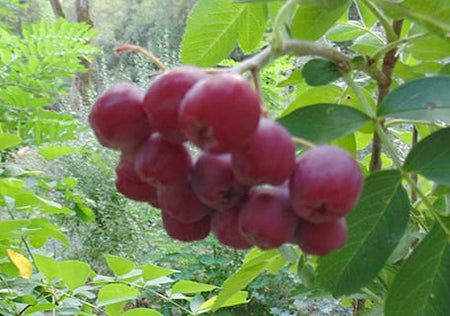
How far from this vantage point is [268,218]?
0.96 ft

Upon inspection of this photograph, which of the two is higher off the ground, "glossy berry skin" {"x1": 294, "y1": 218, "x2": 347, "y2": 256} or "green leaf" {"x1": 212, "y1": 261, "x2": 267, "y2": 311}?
"glossy berry skin" {"x1": 294, "y1": 218, "x2": 347, "y2": 256}

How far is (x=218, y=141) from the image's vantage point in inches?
10.6

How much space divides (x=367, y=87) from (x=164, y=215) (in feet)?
1.21

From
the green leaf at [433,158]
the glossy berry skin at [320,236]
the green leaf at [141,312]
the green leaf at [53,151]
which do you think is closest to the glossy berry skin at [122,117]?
the glossy berry skin at [320,236]

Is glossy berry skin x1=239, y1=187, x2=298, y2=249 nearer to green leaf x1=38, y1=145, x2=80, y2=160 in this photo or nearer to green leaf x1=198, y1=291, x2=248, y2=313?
green leaf x1=198, y1=291, x2=248, y2=313

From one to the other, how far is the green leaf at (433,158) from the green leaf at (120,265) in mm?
555

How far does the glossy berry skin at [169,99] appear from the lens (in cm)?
29

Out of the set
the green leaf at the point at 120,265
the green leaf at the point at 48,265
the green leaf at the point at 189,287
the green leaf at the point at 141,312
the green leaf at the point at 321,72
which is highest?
the green leaf at the point at 321,72

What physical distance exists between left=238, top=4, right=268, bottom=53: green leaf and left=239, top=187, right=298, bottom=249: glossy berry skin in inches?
13.2

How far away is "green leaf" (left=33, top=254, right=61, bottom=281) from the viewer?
798 millimetres

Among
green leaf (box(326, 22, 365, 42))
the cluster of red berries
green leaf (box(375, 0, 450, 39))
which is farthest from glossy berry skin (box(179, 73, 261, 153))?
green leaf (box(326, 22, 365, 42))

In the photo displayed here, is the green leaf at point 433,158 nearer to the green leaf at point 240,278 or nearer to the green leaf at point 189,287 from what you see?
the green leaf at point 240,278

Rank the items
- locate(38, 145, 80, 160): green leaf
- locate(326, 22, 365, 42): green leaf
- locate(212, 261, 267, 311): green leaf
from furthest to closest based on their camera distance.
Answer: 1. locate(38, 145, 80, 160): green leaf
2. locate(326, 22, 365, 42): green leaf
3. locate(212, 261, 267, 311): green leaf

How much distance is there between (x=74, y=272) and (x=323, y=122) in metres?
0.54
